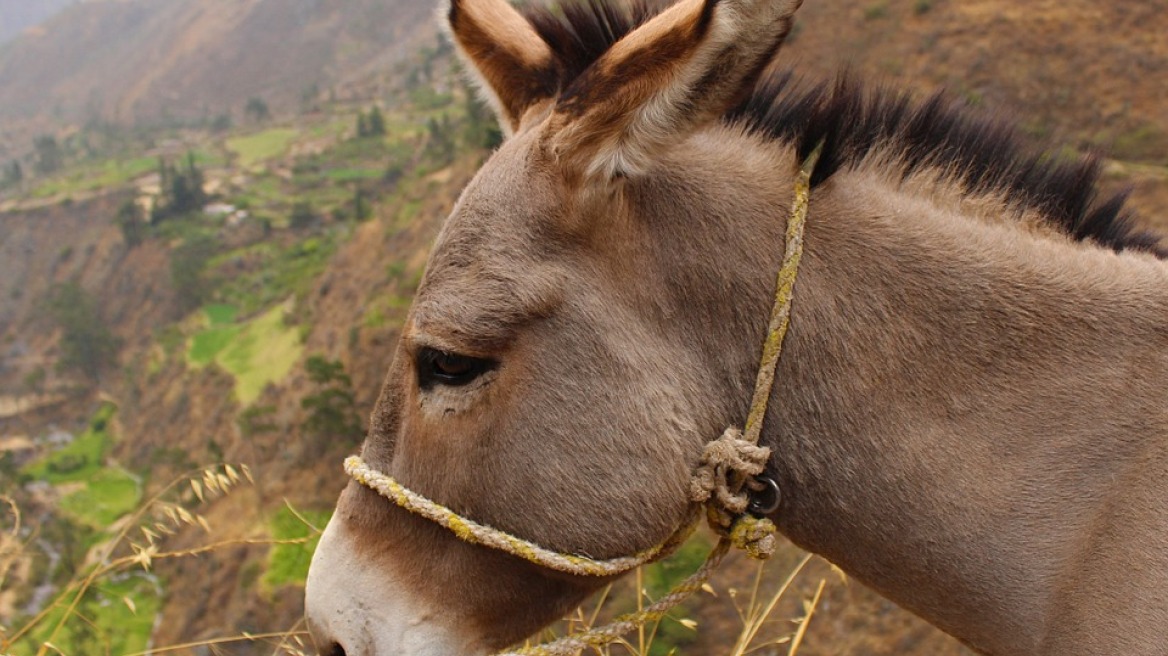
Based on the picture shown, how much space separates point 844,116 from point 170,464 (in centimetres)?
4519

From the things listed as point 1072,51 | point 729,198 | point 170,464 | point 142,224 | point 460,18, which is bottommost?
point 170,464

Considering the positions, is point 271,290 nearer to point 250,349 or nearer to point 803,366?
point 250,349

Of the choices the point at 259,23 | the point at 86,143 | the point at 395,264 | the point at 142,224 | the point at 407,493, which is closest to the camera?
the point at 407,493

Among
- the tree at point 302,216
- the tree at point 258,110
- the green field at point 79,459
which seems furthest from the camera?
the tree at point 258,110

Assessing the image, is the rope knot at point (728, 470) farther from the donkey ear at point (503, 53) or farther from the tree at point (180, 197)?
the tree at point (180, 197)

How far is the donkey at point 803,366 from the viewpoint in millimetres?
1874

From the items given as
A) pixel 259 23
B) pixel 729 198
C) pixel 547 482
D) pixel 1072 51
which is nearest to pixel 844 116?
pixel 729 198

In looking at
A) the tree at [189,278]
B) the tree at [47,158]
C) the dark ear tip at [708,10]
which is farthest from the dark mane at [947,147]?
the tree at [47,158]

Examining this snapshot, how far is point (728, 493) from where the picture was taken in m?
1.98

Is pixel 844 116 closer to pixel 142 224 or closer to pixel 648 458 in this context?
pixel 648 458

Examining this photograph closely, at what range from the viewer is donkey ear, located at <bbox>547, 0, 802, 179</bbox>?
1.67 m

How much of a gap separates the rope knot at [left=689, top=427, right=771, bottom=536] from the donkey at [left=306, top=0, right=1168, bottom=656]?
0.06 meters

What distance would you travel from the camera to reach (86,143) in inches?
4828

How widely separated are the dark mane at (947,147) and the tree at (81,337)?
70.6 m
